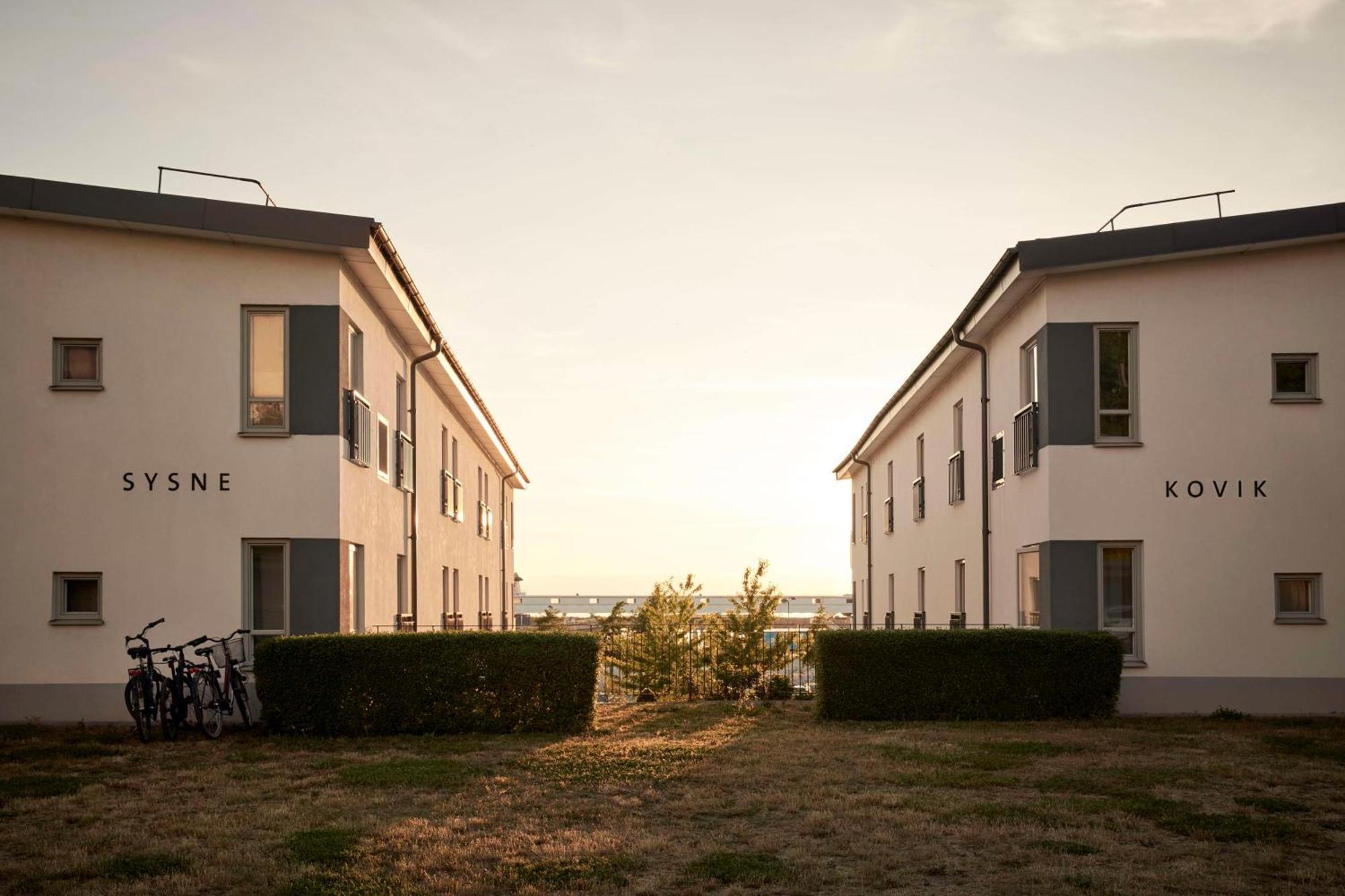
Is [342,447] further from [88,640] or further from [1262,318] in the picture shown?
[1262,318]

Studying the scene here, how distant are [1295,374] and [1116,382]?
225cm

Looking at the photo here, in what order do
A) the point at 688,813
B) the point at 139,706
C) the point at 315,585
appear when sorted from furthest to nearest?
1. the point at 315,585
2. the point at 139,706
3. the point at 688,813

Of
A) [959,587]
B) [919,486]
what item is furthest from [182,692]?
[919,486]

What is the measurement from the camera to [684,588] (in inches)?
928

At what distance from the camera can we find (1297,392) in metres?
15.8

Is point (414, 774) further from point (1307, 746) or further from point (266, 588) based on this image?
point (1307, 746)

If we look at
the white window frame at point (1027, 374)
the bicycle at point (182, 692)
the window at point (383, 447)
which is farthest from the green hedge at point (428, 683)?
the white window frame at point (1027, 374)

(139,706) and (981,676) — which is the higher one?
(981,676)

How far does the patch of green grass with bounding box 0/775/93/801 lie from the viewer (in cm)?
972

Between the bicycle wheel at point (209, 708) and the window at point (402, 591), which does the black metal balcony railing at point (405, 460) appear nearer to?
the window at point (402, 591)

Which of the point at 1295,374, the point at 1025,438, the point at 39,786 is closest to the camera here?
the point at 39,786

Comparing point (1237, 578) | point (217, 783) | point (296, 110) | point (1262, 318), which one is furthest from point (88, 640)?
point (1262, 318)

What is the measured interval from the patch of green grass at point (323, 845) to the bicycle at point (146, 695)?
5634mm

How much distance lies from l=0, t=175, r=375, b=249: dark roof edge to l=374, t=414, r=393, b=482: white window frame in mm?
3568
